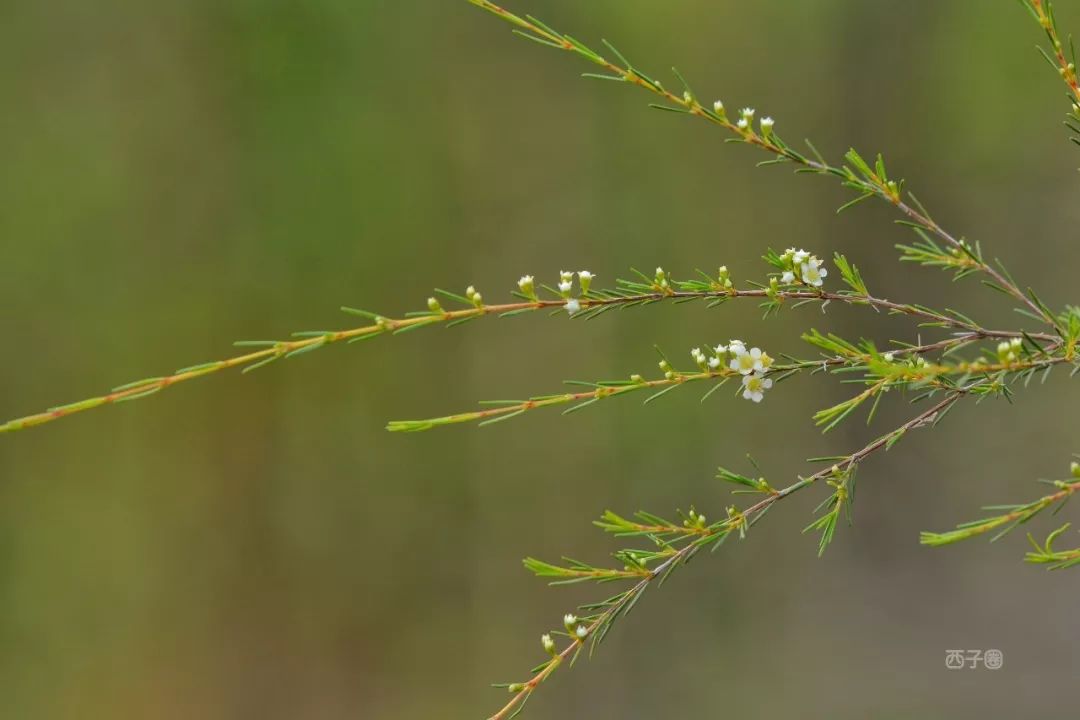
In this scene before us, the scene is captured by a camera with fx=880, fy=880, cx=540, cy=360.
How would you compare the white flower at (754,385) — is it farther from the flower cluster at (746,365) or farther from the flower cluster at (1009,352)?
the flower cluster at (1009,352)

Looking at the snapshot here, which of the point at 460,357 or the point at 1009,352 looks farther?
the point at 460,357

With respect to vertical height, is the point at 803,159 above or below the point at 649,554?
above

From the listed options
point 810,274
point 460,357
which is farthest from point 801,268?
point 460,357

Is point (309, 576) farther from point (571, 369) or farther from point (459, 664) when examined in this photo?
point (571, 369)

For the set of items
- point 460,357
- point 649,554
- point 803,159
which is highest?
point 803,159

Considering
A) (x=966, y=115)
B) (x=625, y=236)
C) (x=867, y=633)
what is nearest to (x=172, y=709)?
(x=625, y=236)

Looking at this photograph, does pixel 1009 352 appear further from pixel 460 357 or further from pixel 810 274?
pixel 460 357

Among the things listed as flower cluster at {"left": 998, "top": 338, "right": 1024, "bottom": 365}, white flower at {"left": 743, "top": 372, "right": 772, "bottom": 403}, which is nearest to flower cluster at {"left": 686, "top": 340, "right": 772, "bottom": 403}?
white flower at {"left": 743, "top": 372, "right": 772, "bottom": 403}
